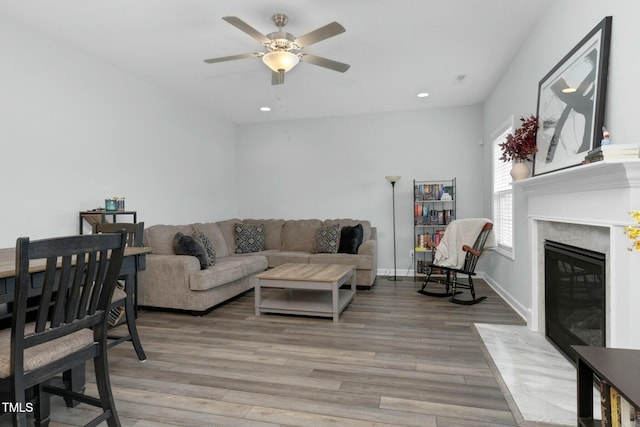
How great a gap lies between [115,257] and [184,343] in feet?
5.49

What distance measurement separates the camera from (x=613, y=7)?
2.02m

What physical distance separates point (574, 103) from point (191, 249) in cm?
372

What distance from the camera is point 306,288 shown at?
3500 mm

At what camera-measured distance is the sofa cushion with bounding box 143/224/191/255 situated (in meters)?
4.08

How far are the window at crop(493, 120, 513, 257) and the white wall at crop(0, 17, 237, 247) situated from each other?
429 centimetres

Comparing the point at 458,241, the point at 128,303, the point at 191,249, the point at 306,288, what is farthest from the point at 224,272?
the point at 458,241

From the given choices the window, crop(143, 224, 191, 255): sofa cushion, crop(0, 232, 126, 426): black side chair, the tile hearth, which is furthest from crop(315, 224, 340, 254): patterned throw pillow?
crop(0, 232, 126, 426): black side chair

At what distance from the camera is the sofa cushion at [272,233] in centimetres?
592

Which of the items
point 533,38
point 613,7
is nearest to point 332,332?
point 613,7

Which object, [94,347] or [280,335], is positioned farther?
[280,335]

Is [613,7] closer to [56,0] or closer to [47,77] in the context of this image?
[56,0]

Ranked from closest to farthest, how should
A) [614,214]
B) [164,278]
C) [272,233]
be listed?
[614,214]
[164,278]
[272,233]

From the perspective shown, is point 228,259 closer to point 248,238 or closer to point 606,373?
point 248,238

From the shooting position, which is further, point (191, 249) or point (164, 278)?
point (191, 249)
